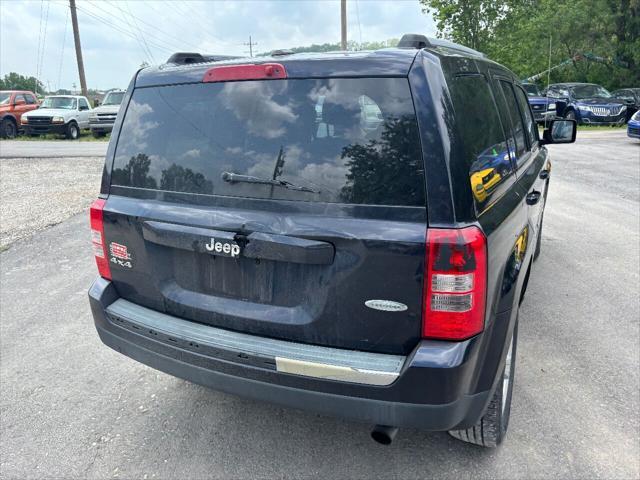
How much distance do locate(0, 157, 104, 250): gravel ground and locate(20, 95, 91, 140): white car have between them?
716cm

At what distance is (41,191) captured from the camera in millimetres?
10125

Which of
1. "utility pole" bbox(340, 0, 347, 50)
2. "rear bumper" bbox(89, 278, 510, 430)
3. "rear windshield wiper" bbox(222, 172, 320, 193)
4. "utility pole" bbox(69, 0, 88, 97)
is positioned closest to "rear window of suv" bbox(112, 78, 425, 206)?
"rear windshield wiper" bbox(222, 172, 320, 193)

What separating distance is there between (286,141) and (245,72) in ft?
1.33

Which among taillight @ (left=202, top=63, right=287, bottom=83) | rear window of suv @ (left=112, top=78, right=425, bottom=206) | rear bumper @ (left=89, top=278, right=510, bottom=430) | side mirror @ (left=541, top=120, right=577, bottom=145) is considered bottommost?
rear bumper @ (left=89, top=278, right=510, bottom=430)

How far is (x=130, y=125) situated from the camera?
2746 mm

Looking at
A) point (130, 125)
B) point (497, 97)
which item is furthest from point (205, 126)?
point (497, 97)

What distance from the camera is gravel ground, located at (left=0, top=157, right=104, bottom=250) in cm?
761

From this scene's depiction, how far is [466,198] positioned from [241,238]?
0.95m

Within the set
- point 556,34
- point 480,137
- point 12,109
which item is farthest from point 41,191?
point 556,34

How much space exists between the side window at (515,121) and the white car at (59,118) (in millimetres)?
21942

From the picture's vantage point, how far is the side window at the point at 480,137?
6.95ft

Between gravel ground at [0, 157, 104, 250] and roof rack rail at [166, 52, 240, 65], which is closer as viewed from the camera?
roof rack rail at [166, 52, 240, 65]

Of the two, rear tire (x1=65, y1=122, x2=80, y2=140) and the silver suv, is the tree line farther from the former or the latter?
rear tire (x1=65, y1=122, x2=80, y2=140)

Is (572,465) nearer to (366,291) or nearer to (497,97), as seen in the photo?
(366,291)
